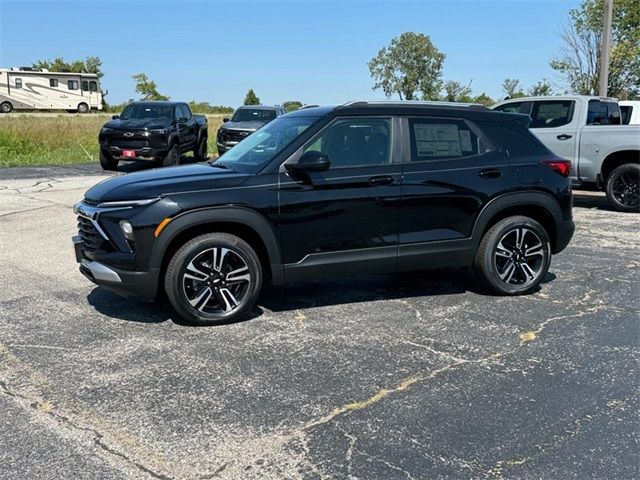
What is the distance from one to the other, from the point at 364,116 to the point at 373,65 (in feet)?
235

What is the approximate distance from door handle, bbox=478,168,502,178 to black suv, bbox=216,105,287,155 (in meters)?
12.8

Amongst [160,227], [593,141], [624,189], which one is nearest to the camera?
[160,227]

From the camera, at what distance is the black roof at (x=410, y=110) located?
18.2ft

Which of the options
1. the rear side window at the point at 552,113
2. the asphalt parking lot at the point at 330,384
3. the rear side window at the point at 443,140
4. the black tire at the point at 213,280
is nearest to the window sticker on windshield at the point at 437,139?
the rear side window at the point at 443,140

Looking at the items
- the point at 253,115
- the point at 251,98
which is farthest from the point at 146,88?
the point at 253,115

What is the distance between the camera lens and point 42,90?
50.4 m

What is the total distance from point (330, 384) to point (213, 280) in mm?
1521

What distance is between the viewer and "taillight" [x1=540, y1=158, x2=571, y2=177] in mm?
6067

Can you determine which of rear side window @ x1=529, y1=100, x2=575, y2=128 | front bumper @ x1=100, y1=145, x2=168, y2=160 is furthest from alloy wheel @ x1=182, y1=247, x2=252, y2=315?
front bumper @ x1=100, y1=145, x2=168, y2=160

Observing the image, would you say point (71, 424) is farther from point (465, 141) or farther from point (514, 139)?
point (514, 139)

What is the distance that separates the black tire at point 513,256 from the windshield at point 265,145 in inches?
79.1

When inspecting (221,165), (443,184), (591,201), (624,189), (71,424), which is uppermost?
(221,165)

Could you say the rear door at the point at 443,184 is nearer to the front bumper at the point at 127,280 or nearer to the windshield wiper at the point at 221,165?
the windshield wiper at the point at 221,165

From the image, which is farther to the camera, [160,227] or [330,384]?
[160,227]
